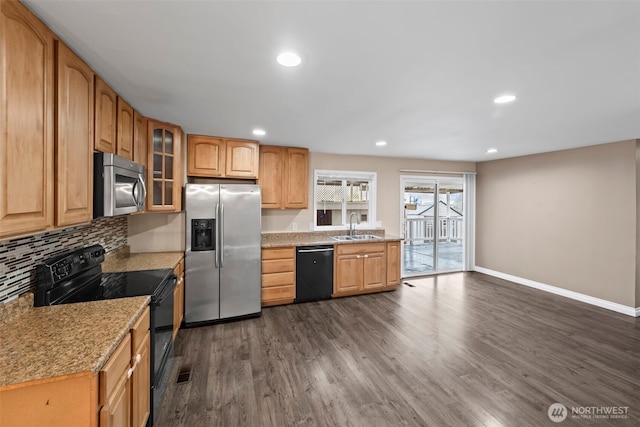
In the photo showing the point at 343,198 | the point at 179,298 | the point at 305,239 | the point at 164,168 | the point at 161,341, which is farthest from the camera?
the point at 343,198

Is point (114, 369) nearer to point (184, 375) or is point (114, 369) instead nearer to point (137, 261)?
point (184, 375)

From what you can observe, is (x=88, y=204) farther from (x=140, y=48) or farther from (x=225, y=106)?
(x=225, y=106)

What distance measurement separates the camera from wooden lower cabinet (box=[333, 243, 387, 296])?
168 inches

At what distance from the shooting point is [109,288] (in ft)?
6.61

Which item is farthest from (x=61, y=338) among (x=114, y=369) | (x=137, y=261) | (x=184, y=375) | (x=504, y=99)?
(x=504, y=99)

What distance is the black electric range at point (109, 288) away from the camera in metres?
1.70

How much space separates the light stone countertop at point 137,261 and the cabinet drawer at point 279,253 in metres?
1.06

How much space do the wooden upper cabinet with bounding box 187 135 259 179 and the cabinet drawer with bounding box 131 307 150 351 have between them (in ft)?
7.28

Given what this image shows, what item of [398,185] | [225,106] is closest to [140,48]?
[225,106]

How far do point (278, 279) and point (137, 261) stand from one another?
5.74ft

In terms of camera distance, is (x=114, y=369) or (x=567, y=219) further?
(x=567, y=219)

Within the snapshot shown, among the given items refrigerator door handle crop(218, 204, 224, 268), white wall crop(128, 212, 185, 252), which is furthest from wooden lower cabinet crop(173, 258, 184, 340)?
white wall crop(128, 212, 185, 252)

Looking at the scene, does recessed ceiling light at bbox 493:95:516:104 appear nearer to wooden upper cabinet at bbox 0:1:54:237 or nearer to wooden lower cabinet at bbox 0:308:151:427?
wooden upper cabinet at bbox 0:1:54:237

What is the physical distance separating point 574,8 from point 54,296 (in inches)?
126
